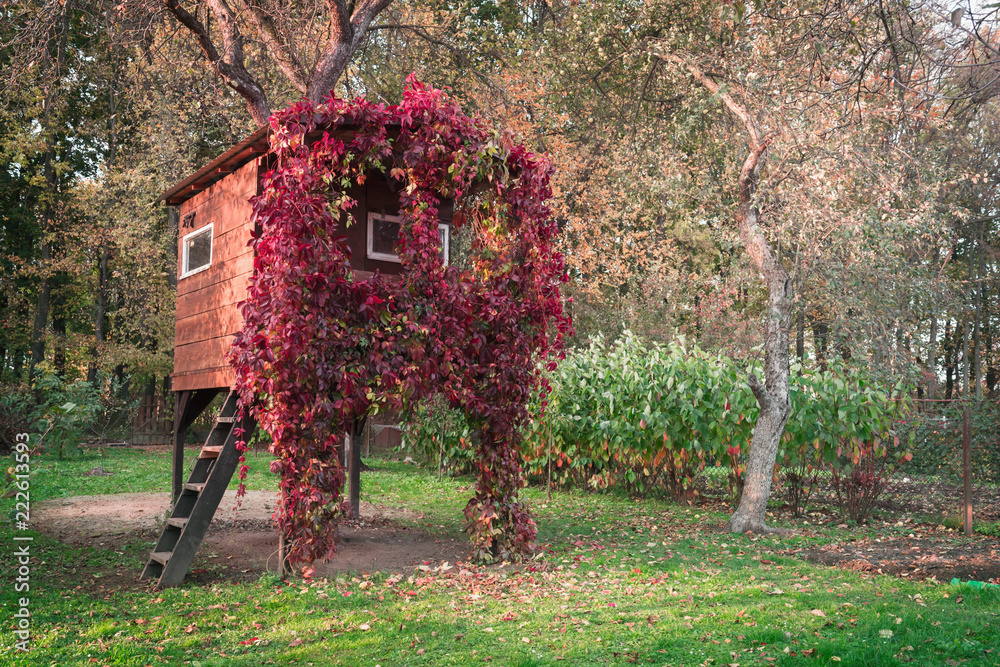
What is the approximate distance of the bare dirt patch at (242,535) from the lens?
6902mm

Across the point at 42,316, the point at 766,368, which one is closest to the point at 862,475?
the point at 766,368

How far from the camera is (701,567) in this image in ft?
21.3

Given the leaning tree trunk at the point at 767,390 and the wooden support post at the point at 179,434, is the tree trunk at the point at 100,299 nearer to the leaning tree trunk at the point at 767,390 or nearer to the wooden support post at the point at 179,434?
the wooden support post at the point at 179,434

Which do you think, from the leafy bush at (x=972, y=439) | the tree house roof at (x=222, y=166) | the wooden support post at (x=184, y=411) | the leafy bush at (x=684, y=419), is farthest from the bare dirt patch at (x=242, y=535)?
the leafy bush at (x=972, y=439)

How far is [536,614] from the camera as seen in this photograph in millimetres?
5039

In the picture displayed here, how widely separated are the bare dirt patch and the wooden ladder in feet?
1.03

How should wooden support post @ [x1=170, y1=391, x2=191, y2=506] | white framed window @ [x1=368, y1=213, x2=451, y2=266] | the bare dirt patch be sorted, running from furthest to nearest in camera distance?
1. wooden support post @ [x1=170, y1=391, x2=191, y2=506]
2. white framed window @ [x1=368, y1=213, x2=451, y2=266]
3. the bare dirt patch

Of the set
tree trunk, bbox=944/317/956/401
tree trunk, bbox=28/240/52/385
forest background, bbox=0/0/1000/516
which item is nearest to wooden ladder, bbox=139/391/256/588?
forest background, bbox=0/0/1000/516

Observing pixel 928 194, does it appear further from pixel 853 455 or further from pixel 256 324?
pixel 256 324

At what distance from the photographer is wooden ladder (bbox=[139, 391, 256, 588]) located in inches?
239

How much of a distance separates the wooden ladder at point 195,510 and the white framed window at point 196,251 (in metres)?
2.07

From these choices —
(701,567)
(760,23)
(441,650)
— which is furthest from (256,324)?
(760,23)

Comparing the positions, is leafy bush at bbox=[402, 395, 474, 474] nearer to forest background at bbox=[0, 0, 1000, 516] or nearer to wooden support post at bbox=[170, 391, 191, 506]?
wooden support post at bbox=[170, 391, 191, 506]

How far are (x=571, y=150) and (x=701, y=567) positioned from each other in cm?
1238
